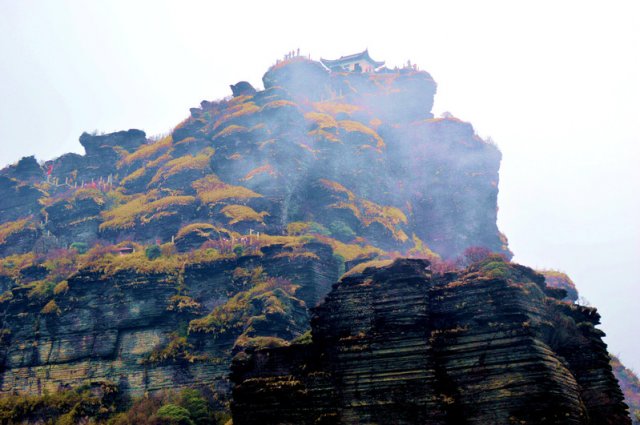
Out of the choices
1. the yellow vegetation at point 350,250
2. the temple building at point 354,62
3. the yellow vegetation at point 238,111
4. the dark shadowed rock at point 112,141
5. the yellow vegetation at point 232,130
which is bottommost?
the yellow vegetation at point 350,250

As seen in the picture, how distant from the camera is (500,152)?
8294cm

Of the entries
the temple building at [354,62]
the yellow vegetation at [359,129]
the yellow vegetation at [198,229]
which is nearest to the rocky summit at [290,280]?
the yellow vegetation at [198,229]

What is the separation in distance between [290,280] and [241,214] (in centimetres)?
1247

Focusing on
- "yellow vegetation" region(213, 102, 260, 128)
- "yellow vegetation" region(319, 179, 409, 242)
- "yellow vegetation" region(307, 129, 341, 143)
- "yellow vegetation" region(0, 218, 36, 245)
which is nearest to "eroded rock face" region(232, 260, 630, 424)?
"yellow vegetation" region(319, 179, 409, 242)

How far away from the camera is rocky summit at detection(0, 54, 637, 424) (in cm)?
3125

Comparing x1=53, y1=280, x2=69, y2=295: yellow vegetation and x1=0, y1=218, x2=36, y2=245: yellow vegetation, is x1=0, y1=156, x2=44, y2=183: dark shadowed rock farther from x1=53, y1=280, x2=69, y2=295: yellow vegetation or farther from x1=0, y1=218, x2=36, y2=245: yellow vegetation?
x1=53, y1=280, x2=69, y2=295: yellow vegetation

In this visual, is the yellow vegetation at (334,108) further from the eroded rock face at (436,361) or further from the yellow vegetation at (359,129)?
the eroded rock face at (436,361)

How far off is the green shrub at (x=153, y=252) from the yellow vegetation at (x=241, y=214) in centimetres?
758

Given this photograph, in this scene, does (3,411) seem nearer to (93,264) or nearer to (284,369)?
(93,264)

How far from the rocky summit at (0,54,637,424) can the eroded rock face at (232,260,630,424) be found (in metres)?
0.09

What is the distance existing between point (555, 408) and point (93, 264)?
128ft

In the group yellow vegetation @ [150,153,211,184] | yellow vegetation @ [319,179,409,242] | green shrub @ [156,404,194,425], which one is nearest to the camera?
green shrub @ [156,404,194,425]

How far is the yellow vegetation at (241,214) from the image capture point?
61906 mm

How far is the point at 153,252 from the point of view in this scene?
57750mm
